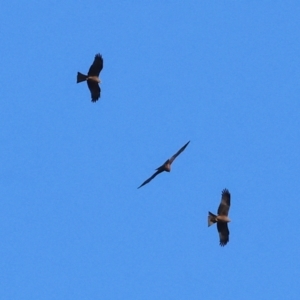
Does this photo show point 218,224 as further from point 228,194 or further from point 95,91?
point 95,91

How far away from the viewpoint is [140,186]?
38.6 m

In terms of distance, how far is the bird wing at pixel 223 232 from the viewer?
40062 millimetres

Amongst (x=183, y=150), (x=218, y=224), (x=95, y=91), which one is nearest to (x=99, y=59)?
(x=95, y=91)

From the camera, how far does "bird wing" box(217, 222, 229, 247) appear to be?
131 ft

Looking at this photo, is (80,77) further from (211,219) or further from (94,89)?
(211,219)

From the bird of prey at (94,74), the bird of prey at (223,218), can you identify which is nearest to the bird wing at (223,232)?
the bird of prey at (223,218)

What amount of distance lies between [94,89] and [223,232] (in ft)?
22.3

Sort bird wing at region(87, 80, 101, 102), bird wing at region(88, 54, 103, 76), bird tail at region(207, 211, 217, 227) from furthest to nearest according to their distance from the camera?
bird wing at region(87, 80, 101, 102) → bird wing at region(88, 54, 103, 76) → bird tail at region(207, 211, 217, 227)

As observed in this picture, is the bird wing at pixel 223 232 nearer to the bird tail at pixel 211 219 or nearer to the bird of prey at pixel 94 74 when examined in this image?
the bird tail at pixel 211 219

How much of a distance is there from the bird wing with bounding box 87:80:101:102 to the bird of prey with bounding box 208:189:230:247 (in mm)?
5784

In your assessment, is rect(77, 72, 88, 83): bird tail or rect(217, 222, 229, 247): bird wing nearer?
rect(217, 222, 229, 247): bird wing

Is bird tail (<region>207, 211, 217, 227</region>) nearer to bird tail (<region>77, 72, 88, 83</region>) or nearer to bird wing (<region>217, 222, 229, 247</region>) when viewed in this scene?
bird wing (<region>217, 222, 229, 247</region>)

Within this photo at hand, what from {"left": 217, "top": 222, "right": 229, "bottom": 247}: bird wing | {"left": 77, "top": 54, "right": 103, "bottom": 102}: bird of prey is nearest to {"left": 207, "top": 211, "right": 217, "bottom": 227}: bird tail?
{"left": 217, "top": 222, "right": 229, "bottom": 247}: bird wing

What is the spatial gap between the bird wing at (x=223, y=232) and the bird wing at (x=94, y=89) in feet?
20.9
